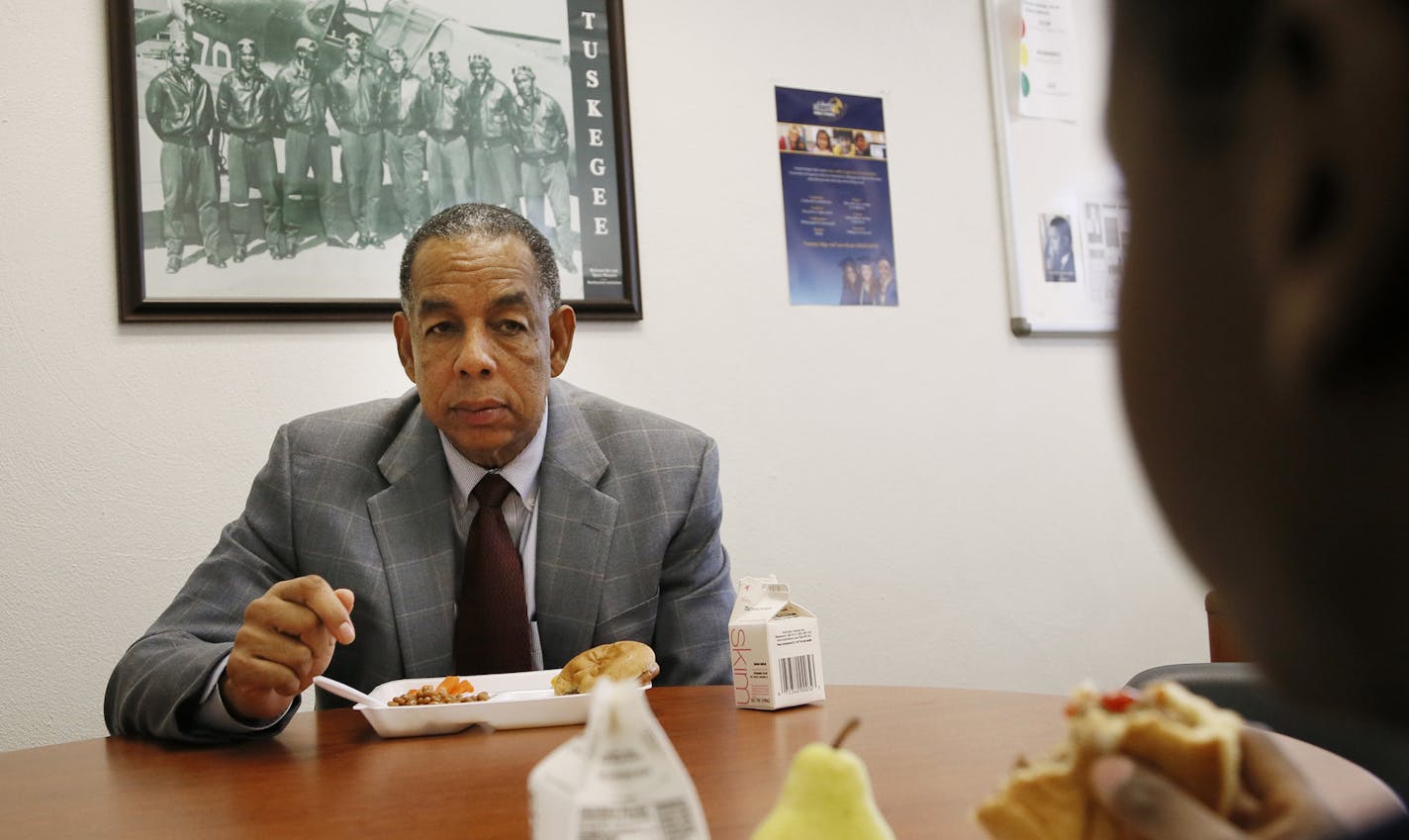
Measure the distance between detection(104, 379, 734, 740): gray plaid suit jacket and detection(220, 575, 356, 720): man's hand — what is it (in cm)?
33

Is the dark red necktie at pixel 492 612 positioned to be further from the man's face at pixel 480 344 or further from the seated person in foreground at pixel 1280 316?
the seated person in foreground at pixel 1280 316

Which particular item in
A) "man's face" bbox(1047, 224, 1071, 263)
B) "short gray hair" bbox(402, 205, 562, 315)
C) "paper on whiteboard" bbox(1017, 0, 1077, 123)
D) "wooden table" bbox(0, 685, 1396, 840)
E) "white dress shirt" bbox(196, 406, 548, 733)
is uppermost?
"paper on whiteboard" bbox(1017, 0, 1077, 123)

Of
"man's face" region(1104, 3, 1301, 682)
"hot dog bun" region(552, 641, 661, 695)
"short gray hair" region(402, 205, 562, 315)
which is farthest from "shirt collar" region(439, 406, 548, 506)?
"man's face" region(1104, 3, 1301, 682)

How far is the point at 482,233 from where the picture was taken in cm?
197

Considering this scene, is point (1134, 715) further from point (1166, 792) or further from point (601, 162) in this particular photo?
point (601, 162)

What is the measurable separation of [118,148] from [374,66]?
579 mm

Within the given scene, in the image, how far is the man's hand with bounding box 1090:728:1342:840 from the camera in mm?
354

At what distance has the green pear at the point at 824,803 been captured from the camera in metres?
0.52

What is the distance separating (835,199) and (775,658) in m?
2.03

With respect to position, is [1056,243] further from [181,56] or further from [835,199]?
[181,56]

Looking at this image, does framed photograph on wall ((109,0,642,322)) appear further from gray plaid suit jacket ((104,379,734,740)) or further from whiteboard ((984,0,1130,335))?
whiteboard ((984,0,1130,335))

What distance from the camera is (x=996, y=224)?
331 cm

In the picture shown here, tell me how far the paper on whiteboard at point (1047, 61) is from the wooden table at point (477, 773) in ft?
8.15

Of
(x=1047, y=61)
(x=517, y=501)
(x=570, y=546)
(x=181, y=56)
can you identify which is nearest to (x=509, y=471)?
(x=517, y=501)
